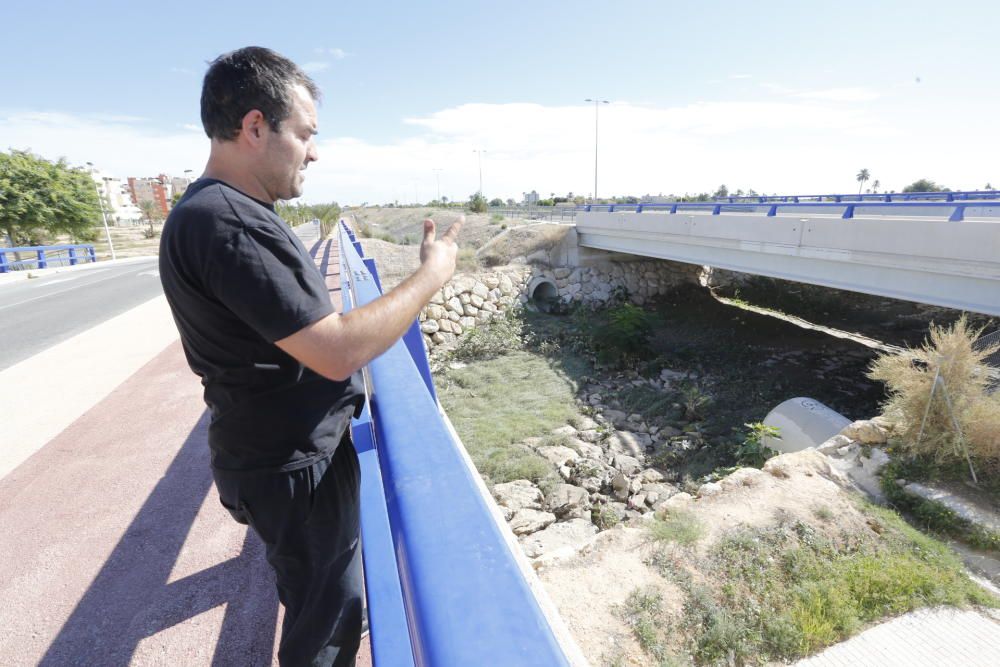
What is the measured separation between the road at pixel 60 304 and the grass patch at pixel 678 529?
874 centimetres

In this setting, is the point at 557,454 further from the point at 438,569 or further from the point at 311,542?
the point at 438,569

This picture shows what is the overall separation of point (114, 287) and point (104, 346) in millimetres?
9745

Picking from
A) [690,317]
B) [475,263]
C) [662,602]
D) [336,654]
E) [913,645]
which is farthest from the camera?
[475,263]

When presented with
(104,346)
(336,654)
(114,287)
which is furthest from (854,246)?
(114,287)

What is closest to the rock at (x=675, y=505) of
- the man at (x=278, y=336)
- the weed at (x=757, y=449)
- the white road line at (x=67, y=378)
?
the weed at (x=757, y=449)

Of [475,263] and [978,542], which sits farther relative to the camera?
[475,263]

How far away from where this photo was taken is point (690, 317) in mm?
17750

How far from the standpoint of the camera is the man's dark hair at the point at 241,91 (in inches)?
49.9

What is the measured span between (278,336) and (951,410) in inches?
299

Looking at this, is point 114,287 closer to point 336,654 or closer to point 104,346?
point 104,346

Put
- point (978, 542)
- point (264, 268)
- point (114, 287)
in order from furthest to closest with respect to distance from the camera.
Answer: point (114, 287) → point (978, 542) → point (264, 268)

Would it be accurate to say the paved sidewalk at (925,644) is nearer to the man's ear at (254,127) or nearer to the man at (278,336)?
the man at (278,336)

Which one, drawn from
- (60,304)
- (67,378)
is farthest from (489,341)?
(60,304)

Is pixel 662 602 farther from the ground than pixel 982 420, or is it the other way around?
pixel 982 420
